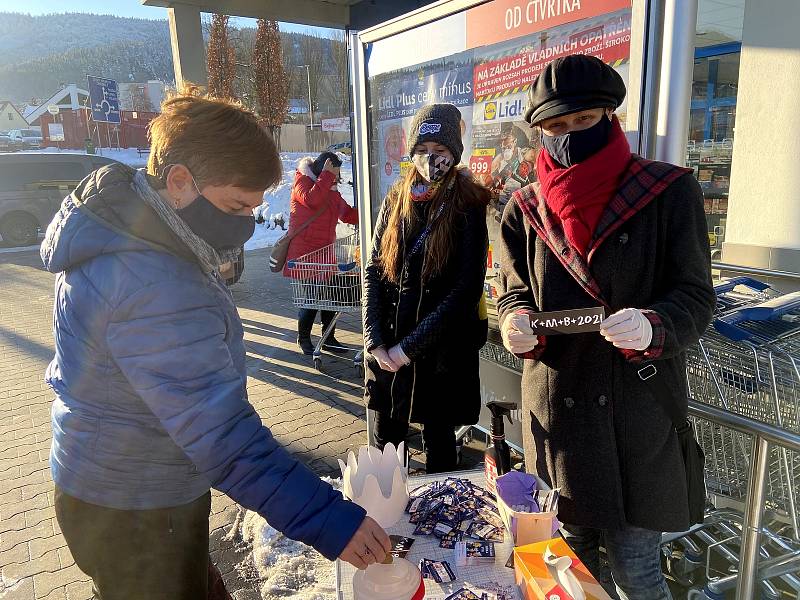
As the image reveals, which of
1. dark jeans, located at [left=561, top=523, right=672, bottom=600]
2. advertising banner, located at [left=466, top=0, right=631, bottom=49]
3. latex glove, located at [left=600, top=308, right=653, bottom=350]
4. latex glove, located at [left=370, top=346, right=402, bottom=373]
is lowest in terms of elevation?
dark jeans, located at [left=561, top=523, right=672, bottom=600]

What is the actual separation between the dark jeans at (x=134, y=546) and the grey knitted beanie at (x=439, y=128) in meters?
1.85

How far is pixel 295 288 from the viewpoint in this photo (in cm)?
573

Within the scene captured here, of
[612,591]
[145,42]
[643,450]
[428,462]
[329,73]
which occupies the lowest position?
[612,591]

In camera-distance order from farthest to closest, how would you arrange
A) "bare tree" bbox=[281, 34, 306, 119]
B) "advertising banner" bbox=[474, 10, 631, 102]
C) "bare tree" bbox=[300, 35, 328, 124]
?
"bare tree" bbox=[300, 35, 328, 124] → "bare tree" bbox=[281, 34, 306, 119] → "advertising banner" bbox=[474, 10, 631, 102]

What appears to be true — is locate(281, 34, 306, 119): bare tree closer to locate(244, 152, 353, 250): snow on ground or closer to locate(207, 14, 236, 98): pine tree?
locate(207, 14, 236, 98): pine tree

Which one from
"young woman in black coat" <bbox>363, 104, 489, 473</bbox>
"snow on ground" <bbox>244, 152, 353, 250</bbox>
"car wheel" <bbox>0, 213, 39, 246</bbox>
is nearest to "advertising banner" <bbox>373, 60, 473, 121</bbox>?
"young woman in black coat" <bbox>363, 104, 489, 473</bbox>

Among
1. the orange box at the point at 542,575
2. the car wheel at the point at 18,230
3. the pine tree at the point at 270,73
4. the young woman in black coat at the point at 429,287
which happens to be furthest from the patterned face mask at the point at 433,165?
the pine tree at the point at 270,73

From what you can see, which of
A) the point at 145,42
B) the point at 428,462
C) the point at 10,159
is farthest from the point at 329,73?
the point at 145,42

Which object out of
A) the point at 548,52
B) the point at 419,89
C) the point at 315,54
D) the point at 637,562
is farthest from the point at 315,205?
the point at 315,54

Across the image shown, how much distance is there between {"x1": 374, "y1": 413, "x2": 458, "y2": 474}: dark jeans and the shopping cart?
2529 mm

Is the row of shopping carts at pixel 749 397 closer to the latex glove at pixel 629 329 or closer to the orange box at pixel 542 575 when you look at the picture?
the latex glove at pixel 629 329

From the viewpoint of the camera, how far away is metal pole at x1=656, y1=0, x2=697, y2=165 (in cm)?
172

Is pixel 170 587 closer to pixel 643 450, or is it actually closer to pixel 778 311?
pixel 643 450

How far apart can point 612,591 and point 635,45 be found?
7.46 ft
